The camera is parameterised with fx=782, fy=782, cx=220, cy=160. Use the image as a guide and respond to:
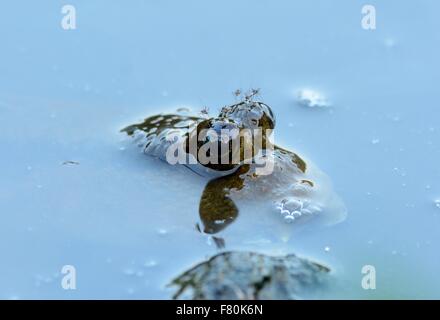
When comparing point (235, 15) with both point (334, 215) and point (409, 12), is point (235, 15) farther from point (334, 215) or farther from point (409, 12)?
point (334, 215)

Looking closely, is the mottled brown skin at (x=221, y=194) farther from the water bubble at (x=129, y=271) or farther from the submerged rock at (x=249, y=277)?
the water bubble at (x=129, y=271)

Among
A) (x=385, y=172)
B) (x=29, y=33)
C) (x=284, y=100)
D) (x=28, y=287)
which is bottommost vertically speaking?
(x=28, y=287)

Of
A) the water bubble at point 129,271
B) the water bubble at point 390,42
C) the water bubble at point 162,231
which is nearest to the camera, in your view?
the water bubble at point 129,271

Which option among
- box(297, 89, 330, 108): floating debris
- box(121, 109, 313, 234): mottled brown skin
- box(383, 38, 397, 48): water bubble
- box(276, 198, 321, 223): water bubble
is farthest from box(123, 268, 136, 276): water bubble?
box(383, 38, 397, 48): water bubble

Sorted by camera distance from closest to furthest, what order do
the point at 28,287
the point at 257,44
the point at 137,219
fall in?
the point at 28,287 → the point at 137,219 → the point at 257,44

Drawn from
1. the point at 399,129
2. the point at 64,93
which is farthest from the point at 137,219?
the point at 399,129

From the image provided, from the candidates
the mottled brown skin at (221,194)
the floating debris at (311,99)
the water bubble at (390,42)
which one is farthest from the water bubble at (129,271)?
the water bubble at (390,42)
